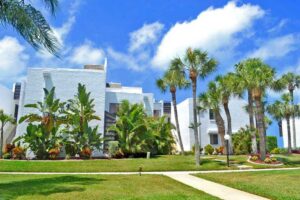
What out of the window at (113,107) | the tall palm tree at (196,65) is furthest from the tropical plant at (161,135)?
the tall palm tree at (196,65)

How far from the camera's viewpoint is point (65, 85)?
3622 cm

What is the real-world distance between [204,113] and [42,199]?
35.2 metres

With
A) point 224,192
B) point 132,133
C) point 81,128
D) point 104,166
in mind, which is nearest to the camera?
point 224,192

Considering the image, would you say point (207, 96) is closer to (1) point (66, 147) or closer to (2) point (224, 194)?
(1) point (66, 147)

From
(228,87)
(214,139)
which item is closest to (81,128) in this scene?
(228,87)

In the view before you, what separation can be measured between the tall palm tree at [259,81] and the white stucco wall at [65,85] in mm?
15203

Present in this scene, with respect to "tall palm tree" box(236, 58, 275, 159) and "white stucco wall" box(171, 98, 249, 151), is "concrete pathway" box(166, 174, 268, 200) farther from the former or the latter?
"white stucco wall" box(171, 98, 249, 151)

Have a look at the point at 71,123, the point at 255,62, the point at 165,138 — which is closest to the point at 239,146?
the point at 165,138

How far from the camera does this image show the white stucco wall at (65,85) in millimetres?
35156

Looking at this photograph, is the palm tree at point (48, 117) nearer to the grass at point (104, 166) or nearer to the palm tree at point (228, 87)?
the grass at point (104, 166)

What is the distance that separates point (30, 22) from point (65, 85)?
76.4 feet

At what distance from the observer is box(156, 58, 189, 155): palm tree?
26.9 meters

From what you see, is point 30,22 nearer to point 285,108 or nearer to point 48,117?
point 48,117

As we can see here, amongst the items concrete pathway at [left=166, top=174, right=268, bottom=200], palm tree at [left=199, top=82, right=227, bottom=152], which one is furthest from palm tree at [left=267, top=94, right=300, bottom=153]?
concrete pathway at [left=166, top=174, right=268, bottom=200]
